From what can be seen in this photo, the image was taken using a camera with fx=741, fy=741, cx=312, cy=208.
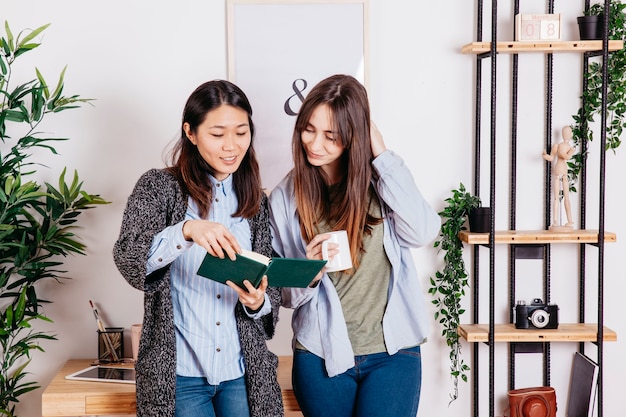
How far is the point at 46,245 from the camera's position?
2619 mm

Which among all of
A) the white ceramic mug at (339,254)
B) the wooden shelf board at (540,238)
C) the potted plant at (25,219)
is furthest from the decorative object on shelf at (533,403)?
the potted plant at (25,219)

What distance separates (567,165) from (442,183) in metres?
0.49

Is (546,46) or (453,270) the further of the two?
(453,270)

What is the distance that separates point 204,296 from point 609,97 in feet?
5.81

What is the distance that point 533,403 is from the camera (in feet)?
9.16

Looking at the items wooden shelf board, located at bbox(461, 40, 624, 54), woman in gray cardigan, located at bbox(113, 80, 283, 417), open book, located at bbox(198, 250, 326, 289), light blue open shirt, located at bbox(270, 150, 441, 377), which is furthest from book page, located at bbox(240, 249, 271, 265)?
wooden shelf board, located at bbox(461, 40, 624, 54)

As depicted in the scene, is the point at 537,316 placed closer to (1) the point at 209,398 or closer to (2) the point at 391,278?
(2) the point at 391,278

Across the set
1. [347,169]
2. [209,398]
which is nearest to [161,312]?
[209,398]

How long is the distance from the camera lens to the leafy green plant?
0.49 meters

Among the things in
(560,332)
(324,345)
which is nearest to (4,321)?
(324,345)

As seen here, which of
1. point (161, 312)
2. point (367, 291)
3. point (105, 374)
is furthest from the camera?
point (105, 374)

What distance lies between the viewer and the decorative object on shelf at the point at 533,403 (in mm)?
2789

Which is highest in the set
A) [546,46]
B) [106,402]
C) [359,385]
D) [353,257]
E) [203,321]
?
[546,46]

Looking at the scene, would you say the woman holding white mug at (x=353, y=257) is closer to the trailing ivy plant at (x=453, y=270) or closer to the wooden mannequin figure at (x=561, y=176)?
the trailing ivy plant at (x=453, y=270)
